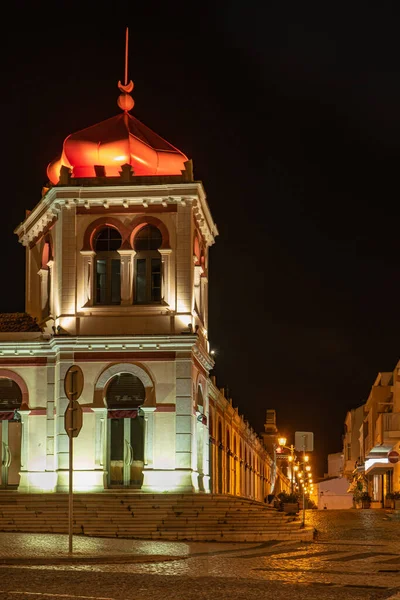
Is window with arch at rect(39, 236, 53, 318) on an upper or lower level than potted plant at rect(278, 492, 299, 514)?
upper

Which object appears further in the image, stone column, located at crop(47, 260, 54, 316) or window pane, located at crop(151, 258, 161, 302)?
stone column, located at crop(47, 260, 54, 316)

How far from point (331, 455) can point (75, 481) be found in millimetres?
137258

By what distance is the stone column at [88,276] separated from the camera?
3700cm

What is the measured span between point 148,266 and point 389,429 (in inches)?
1467

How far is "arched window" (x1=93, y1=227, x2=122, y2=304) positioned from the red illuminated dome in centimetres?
249

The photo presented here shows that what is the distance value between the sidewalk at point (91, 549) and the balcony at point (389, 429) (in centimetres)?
4112

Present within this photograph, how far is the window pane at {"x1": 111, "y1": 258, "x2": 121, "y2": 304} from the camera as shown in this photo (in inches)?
1467

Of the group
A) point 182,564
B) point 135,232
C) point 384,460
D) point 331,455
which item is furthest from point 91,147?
point 331,455

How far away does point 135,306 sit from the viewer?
3669 centimetres

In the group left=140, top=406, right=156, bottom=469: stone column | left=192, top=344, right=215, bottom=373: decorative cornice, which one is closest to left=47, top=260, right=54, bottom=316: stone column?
left=140, top=406, right=156, bottom=469: stone column

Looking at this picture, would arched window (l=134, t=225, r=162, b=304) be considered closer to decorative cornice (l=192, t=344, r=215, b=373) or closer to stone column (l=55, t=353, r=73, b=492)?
decorative cornice (l=192, t=344, r=215, b=373)

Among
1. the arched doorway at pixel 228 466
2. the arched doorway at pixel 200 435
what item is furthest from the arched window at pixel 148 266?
the arched doorway at pixel 228 466

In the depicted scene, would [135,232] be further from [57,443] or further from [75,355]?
[57,443]

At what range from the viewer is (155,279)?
3719 cm
